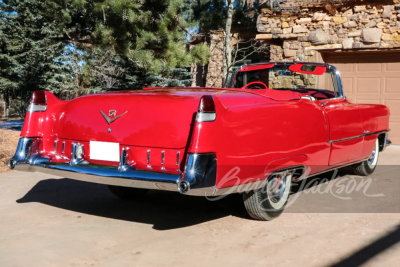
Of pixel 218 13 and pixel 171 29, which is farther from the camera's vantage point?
pixel 218 13

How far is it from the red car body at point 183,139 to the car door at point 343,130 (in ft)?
0.08

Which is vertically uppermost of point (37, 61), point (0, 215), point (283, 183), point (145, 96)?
point (37, 61)

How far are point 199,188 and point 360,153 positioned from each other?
2.77m

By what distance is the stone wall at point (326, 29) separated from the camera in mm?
9703

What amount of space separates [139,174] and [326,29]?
787 centimetres

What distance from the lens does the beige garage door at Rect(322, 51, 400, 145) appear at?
9.94 meters

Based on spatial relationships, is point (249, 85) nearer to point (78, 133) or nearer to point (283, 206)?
point (283, 206)

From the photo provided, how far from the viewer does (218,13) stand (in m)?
11.6

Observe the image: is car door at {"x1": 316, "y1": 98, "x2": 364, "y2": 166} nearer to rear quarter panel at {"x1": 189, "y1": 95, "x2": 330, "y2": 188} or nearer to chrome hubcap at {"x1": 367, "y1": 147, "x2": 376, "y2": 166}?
rear quarter panel at {"x1": 189, "y1": 95, "x2": 330, "y2": 188}

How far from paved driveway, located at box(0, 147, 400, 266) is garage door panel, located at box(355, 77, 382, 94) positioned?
5.37 metres

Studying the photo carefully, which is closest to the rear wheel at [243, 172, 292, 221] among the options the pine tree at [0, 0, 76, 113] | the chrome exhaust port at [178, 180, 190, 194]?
the chrome exhaust port at [178, 180, 190, 194]

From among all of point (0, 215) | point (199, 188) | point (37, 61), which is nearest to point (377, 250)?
point (199, 188)

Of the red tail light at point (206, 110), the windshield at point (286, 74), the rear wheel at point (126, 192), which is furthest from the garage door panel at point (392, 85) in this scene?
the red tail light at point (206, 110)

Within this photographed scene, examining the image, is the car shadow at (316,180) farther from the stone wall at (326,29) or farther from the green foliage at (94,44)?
the green foliage at (94,44)
